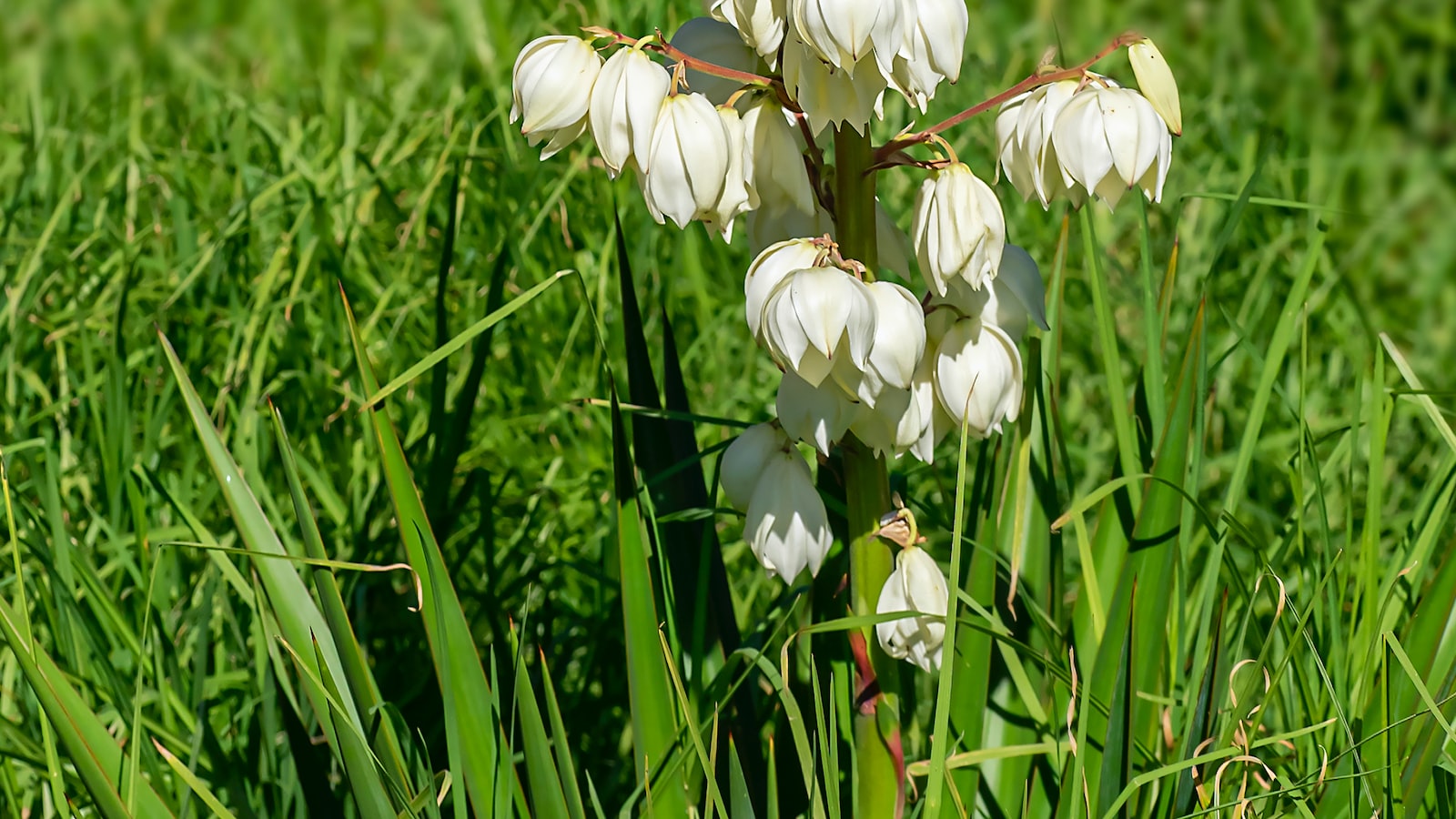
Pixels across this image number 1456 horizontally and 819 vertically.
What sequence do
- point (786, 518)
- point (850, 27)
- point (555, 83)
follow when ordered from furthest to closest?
point (786, 518)
point (555, 83)
point (850, 27)

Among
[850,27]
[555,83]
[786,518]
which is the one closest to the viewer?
[850,27]

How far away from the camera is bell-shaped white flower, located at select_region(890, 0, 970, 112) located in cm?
90

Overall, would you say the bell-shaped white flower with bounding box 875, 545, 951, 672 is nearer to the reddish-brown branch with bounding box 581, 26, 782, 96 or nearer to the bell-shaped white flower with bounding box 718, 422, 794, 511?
the bell-shaped white flower with bounding box 718, 422, 794, 511

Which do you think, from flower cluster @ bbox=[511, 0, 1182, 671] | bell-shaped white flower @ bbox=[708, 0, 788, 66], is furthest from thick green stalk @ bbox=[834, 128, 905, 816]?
bell-shaped white flower @ bbox=[708, 0, 788, 66]

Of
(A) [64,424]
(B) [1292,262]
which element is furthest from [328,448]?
(B) [1292,262]

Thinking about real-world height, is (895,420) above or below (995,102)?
below

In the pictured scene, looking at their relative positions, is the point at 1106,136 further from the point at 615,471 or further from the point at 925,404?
the point at 615,471

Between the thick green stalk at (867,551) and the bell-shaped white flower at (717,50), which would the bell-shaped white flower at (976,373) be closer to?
the thick green stalk at (867,551)

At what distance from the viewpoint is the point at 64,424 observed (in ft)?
6.27

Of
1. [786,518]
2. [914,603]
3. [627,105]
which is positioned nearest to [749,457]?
[786,518]

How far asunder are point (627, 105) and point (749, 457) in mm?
296

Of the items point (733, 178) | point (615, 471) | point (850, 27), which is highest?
point (850, 27)

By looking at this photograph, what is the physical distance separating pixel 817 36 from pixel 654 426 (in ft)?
1.54

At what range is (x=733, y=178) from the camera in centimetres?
96
